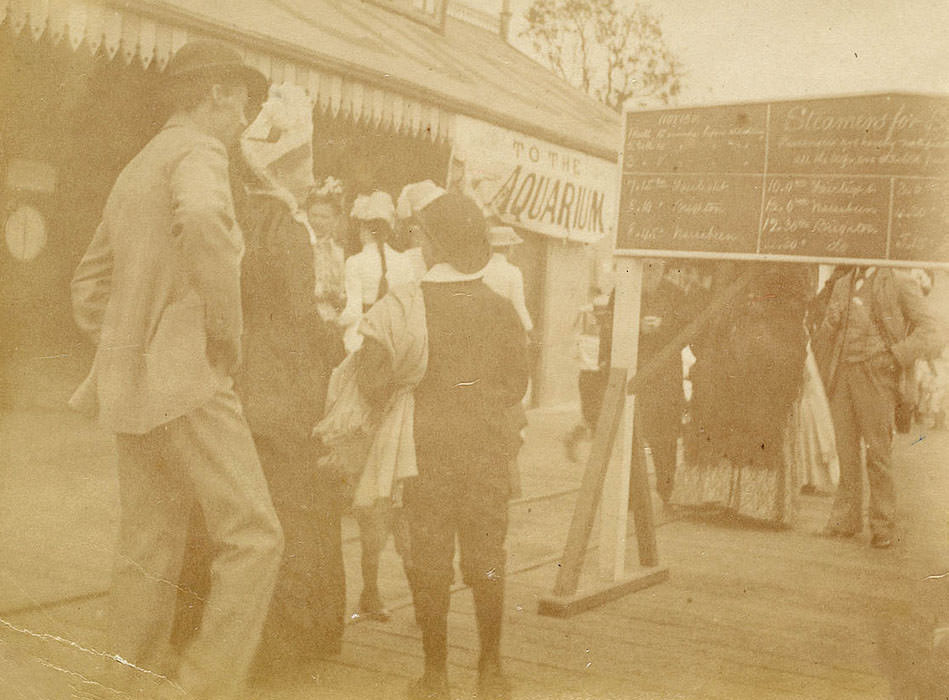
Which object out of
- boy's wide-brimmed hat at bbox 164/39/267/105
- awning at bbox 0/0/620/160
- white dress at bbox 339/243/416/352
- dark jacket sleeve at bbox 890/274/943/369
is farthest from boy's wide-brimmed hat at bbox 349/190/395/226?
dark jacket sleeve at bbox 890/274/943/369

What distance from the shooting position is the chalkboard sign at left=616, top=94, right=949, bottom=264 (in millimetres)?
5145

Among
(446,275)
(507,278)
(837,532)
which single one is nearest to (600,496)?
(507,278)

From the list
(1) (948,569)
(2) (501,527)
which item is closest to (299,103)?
(2) (501,527)

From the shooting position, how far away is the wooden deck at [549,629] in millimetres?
4391

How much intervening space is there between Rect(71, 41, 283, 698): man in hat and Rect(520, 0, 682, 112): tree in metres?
1.38

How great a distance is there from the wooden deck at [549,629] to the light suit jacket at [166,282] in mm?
298

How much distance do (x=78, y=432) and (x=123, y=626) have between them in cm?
67

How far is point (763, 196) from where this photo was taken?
529 cm

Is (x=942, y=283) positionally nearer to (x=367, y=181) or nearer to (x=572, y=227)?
(x=572, y=227)

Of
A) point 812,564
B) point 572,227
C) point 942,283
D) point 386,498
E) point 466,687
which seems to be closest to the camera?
point 386,498

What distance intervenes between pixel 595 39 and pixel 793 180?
1.05 m

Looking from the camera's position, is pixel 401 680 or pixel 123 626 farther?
pixel 401 680

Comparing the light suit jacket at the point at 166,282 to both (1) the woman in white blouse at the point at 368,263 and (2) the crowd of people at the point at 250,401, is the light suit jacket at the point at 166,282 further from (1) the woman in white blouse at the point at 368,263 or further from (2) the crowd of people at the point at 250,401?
(1) the woman in white blouse at the point at 368,263

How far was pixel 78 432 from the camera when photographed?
4.28 m
